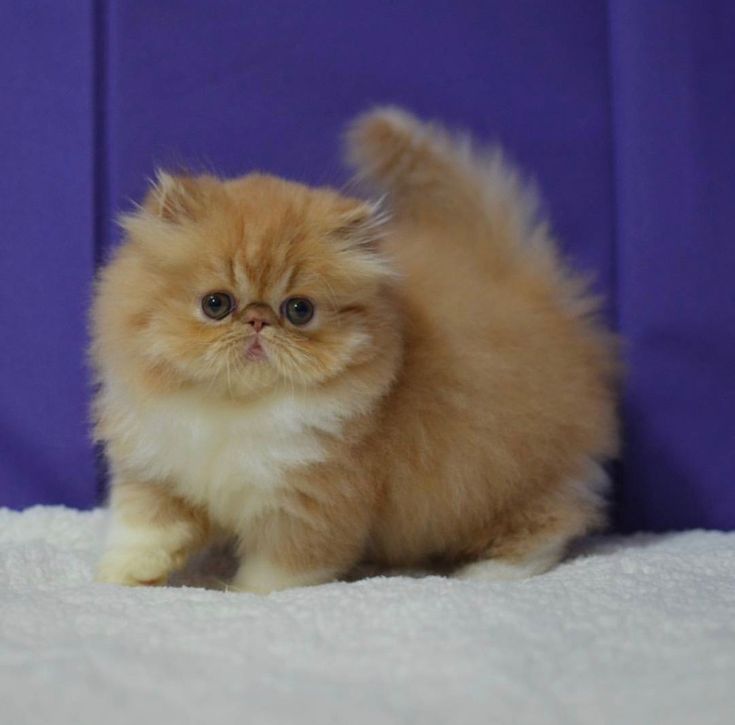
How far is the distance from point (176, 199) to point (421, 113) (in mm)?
791

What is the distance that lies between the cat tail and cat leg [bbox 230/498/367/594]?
0.73m

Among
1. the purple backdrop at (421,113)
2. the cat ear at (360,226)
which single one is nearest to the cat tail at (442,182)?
the purple backdrop at (421,113)

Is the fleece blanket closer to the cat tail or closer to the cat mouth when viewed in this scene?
the cat mouth

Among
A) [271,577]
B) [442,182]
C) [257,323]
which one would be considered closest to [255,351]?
[257,323]

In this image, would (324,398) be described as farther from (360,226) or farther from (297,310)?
(360,226)

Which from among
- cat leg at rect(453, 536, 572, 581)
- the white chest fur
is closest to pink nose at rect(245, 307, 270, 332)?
the white chest fur

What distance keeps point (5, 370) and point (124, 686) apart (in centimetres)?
116

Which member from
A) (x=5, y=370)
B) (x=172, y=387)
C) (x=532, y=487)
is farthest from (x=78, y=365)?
(x=532, y=487)

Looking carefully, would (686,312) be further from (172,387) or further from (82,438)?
(82,438)

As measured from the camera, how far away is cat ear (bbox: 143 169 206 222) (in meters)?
1.54

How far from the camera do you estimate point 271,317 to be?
1.51 metres

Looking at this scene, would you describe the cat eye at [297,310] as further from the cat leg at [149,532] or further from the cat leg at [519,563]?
the cat leg at [519,563]

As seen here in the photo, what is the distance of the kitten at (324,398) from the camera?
4.98 ft

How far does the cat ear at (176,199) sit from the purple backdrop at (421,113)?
572mm
